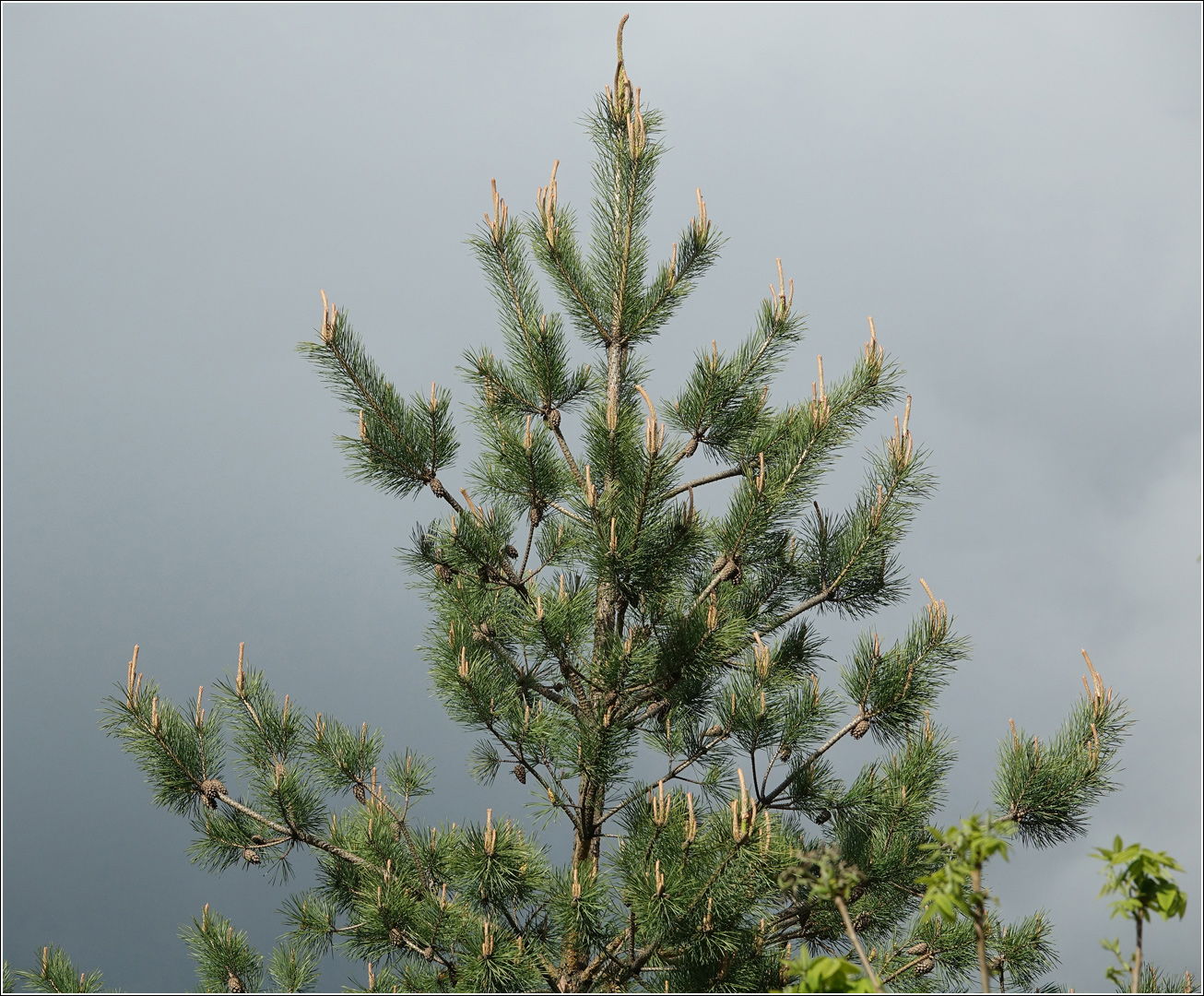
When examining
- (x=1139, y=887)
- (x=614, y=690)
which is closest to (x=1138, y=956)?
(x=1139, y=887)

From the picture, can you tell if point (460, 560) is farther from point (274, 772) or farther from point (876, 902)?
point (876, 902)

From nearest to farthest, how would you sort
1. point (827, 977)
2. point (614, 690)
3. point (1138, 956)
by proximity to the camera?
point (827, 977) → point (1138, 956) → point (614, 690)

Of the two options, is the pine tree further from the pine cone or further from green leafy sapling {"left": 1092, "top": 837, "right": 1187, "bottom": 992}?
green leafy sapling {"left": 1092, "top": 837, "right": 1187, "bottom": 992}

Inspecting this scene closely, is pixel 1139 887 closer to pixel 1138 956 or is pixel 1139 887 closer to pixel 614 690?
pixel 1138 956

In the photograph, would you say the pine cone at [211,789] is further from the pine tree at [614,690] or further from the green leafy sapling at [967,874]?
the green leafy sapling at [967,874]

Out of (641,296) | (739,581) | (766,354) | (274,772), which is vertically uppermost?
(641,296)

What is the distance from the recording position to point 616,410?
12.1 feet

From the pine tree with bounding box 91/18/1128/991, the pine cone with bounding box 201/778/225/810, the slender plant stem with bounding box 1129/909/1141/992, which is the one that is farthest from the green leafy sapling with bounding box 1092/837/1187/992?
the pine cone with bounding box 201/778/225/810

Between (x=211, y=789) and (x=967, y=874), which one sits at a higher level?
(x=211, y=789)

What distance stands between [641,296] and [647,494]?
1.32m

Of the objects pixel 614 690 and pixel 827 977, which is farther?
pixel 614 690

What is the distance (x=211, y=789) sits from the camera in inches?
153

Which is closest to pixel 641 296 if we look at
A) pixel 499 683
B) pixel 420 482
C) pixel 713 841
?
pixel 420 482

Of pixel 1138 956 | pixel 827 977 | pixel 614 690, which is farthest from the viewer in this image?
pixel 614 690
